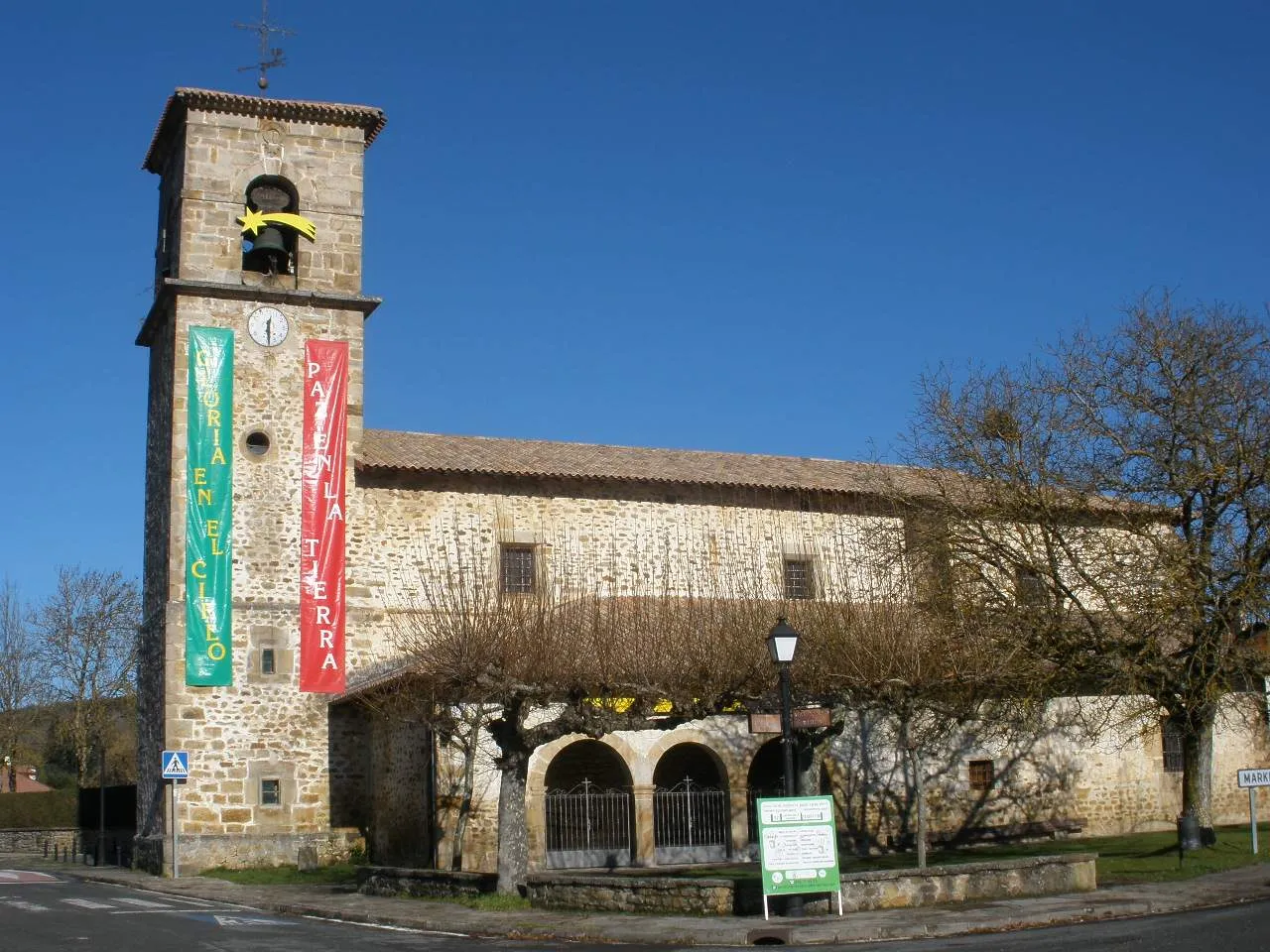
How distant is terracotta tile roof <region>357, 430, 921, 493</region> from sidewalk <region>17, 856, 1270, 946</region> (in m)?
11.7

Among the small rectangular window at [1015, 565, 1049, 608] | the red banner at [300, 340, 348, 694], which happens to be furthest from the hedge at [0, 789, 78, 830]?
the small rectangular window at [1015, 565, 1049, 608]

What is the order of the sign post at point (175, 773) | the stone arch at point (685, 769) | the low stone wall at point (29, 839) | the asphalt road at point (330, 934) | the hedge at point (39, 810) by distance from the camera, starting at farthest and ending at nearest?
the hedge at point (39, 810) → the low stone wall at point (29, 839) → the stone arch at point (685, 769) → the sign post at point (175, 773) → the asphalt road at point (330, 934)

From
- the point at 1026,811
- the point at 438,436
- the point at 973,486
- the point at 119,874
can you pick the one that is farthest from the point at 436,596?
the point at 1026,811

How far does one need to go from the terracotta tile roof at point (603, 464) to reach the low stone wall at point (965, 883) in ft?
40.6

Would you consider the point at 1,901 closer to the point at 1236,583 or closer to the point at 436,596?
the point at 436,596

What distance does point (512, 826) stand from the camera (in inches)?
760

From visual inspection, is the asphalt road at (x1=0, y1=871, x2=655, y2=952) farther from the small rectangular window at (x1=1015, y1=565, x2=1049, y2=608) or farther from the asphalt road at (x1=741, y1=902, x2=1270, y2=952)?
the small rectangular window at (x1=1015, y1=565, x2=1049, y2=608)

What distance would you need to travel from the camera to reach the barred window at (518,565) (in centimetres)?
3012

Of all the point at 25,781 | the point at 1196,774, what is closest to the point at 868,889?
the point at 1196,774

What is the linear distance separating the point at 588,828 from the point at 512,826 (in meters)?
6.80

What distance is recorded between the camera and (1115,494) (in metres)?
22.5

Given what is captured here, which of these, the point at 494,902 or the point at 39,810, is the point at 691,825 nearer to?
the point at 494,902

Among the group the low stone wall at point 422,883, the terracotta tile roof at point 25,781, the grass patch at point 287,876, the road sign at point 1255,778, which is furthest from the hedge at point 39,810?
the road sign at point 1255,778

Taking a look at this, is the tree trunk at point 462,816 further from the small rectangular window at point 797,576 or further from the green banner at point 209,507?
the small rectangular window at point 797,576
